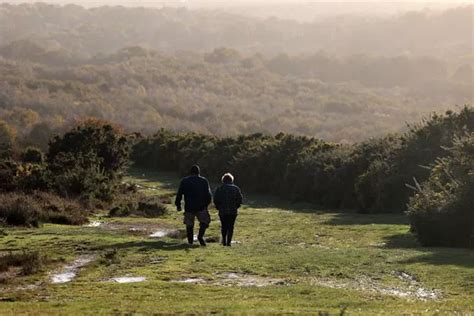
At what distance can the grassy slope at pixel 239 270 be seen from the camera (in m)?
12.9

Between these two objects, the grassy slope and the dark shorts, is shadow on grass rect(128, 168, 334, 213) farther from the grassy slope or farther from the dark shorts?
the dark shorts

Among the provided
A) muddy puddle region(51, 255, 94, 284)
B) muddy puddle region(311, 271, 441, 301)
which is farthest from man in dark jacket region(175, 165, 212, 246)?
muddy puddle region(311, 271, 441, 301)

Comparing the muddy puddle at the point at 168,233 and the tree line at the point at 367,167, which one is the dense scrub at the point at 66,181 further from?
the tree line at the point at 367,167

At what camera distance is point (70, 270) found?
17.1 m

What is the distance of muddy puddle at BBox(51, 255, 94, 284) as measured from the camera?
15.9 metres

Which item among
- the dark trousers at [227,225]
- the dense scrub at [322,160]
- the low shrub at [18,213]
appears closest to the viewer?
the dark trousers at [227,225]

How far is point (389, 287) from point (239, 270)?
11.1 feet

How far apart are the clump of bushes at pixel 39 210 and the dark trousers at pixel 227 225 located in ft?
27.7

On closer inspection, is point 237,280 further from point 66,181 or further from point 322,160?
point 322,160

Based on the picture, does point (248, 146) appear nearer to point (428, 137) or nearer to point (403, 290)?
point (428, 137)

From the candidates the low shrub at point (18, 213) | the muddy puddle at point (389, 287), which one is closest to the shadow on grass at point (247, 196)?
the low shrub at point (18, 213)

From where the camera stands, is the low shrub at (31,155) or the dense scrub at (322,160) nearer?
the dense scrub at (322,160)

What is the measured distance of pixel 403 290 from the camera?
15.3 meters

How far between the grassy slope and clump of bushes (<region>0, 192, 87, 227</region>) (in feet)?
3.66
